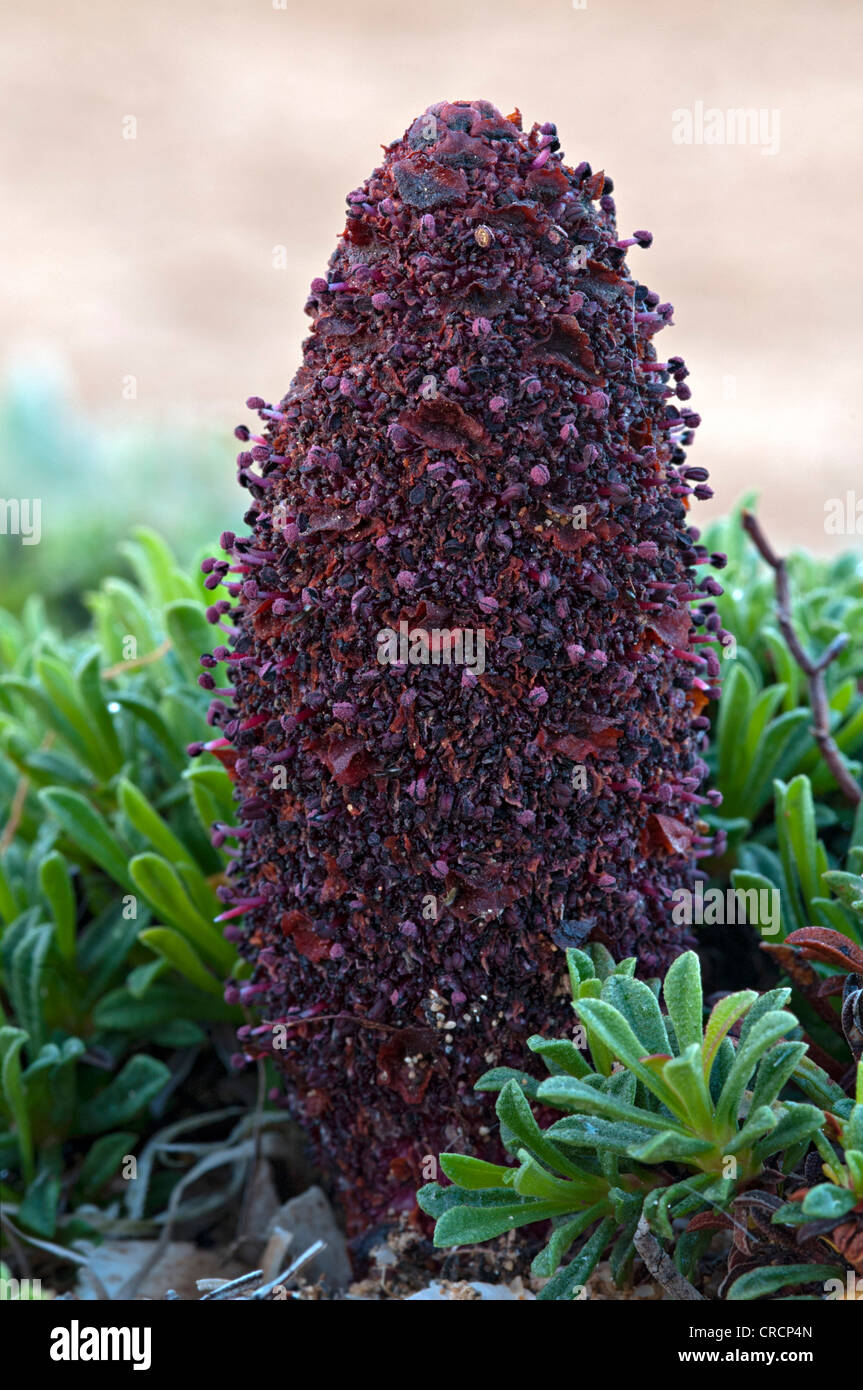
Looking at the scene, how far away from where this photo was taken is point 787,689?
2.21m

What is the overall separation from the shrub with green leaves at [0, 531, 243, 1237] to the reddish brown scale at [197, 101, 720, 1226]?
433mm

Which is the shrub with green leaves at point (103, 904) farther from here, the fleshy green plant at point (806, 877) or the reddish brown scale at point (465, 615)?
the fleshy green plant at point (806, 877)

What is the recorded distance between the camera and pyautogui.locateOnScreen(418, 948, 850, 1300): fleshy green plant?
1237 millimetres

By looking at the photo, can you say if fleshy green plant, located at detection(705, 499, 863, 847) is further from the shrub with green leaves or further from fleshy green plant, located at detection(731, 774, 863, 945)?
the shrub with green leaves

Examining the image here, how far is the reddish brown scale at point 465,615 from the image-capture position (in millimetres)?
1430

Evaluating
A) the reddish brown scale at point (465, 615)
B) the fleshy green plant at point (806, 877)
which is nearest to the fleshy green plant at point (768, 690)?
the fleshy green plant at point (806, 877)

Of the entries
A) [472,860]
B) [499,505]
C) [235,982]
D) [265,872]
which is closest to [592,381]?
[499,505]

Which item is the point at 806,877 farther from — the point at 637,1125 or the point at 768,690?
the point at 637,1125

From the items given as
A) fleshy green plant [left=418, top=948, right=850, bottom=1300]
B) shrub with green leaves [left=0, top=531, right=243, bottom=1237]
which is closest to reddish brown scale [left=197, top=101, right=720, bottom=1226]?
fleshy green plant [left=418, top=948, right=850, bottom=1300]

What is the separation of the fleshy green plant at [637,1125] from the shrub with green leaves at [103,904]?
631 mm

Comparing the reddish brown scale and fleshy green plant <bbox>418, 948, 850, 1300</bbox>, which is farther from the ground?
the reddish brown scale

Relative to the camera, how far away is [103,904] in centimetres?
233

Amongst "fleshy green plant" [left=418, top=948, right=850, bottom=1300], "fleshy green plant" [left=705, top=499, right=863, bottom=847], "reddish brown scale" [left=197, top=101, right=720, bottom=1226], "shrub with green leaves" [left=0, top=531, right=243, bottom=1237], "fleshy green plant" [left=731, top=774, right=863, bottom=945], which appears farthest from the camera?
"fleshy green plant" [left=705, top=499, right=863, bottom=847]

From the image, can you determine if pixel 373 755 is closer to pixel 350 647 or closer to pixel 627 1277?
pixel 350 647
